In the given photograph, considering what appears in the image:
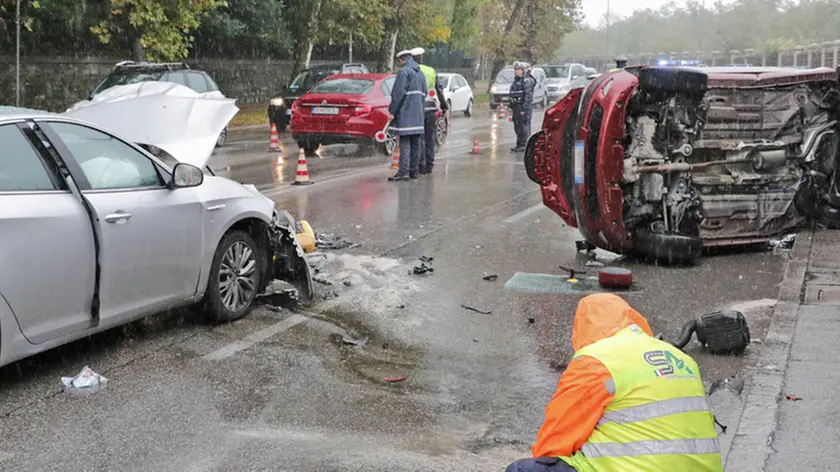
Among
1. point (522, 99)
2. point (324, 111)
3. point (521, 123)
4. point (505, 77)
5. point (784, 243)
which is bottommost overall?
point (784, 243)

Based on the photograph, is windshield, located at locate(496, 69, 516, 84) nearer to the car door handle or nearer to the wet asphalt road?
the wet asphalt road

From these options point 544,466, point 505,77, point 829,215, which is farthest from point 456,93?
point 544,466

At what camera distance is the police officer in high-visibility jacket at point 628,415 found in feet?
9.52

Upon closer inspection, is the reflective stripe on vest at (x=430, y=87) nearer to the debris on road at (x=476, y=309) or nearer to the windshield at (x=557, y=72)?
the debris on road at (x=476, y=309)

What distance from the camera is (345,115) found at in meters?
18.0

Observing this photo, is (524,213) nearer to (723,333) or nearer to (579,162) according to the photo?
(579,162)

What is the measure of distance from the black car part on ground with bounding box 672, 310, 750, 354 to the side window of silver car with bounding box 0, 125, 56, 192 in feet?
12.9

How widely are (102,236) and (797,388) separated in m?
4.01

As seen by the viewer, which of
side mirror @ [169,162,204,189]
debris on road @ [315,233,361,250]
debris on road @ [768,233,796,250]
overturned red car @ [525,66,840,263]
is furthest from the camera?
debris on road @ [315,233,361,250]

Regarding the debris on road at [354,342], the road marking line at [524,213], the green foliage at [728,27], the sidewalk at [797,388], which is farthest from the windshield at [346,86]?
the green foliage at [728,27]

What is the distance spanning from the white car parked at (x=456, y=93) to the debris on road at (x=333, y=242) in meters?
24.0

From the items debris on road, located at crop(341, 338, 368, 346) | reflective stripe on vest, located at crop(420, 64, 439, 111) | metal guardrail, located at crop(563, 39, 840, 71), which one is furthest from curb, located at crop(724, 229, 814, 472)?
metal guardrail, located at crop(563, 39, 840, 71)

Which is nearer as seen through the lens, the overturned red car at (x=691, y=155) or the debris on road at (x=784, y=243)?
the overturned red car at (x=691, y=155)

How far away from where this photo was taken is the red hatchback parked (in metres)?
17.9
